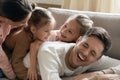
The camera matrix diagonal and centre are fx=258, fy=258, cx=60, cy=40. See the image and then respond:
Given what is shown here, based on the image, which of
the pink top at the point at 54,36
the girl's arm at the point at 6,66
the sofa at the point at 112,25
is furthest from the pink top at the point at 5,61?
the sofa at the point at 112,25

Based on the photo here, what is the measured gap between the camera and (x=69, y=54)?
1736 millimetres

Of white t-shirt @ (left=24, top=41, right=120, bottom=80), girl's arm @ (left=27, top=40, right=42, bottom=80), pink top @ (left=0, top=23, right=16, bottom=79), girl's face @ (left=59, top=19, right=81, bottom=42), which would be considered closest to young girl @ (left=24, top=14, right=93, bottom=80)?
girl's face @ (left=59, top=19, right=81, bottom=42)

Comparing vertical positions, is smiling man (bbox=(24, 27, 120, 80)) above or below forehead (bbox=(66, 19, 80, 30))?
below

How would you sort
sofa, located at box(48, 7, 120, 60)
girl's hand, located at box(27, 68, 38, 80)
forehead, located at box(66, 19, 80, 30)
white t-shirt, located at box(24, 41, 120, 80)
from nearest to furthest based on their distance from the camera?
white t-shirt, located at box(24, 41, 120, 80) → girl's hand, located at box(27, 68, 38, 80) → forehead, located at box(66, 19, 80, 30) → sofa, located at box(48, 7, 120, 60)

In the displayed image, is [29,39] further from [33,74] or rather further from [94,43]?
[94,43]

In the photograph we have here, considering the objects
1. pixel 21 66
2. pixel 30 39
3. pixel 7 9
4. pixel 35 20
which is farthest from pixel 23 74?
pixel 7 9

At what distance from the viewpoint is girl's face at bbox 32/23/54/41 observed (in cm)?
174

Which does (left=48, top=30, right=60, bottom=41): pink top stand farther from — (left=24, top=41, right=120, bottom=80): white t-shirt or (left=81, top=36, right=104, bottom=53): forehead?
(left=81, top=36, right=104, bottom=53): forehead

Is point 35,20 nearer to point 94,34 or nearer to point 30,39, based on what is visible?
point 30,39

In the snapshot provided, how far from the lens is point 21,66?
1.77 meters

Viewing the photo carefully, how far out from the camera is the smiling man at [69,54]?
1604 millimetres

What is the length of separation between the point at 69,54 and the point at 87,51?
15 centimetres

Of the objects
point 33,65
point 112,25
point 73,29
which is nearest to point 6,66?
point 33,65

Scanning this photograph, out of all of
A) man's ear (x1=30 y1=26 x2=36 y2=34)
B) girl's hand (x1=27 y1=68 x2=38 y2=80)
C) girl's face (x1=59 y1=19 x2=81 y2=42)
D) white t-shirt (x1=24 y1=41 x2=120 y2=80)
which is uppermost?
man's ear (x1=30 y1=26 x2=36 y2=34)
